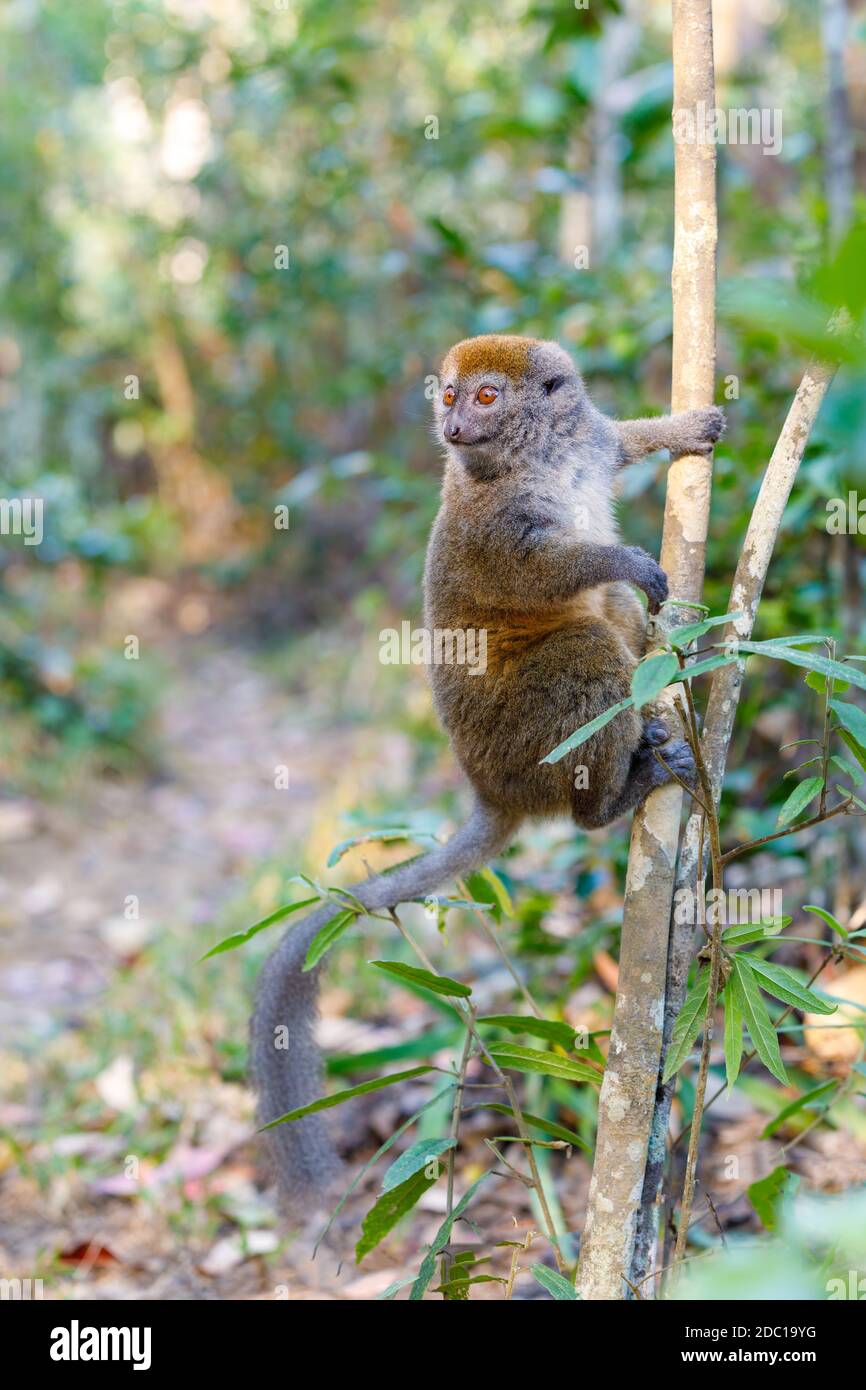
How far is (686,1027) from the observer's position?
2066mm

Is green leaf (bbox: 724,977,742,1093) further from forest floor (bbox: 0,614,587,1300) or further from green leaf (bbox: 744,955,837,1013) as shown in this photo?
forest floor (bbox: 0,614,587,1300)

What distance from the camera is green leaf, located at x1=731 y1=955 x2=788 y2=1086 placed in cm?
199

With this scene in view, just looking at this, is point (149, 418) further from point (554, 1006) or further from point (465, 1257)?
point (465, 1257)

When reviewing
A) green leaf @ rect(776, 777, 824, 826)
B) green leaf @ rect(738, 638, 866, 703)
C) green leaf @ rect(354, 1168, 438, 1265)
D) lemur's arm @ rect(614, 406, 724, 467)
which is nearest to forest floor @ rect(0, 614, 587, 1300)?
green leaf @ rect(354, 1168, 438, 1265)

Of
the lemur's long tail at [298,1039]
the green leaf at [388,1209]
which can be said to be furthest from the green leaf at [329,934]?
the green leaf at [388,1209]

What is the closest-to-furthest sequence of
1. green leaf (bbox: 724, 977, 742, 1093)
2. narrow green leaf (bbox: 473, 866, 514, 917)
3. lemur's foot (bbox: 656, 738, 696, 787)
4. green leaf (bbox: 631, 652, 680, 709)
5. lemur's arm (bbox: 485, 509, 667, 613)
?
green leaf (bbox: 631, 652, 680, 709) < green leaf (bbox: 724, 977, 742, 1093) < lemur's foot (bbox: 656, 738, 696, 787) < narrow green leaf (bbox: 473, 866, 514, 917) < lemur's arm (bbox: 485, 509, 667, 613)

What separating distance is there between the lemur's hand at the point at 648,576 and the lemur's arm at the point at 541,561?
65 millimetres

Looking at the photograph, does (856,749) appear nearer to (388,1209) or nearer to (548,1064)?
(548,1064)

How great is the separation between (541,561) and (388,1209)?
1528 millimetres

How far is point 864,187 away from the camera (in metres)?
9.54

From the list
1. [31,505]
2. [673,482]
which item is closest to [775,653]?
[673,482]

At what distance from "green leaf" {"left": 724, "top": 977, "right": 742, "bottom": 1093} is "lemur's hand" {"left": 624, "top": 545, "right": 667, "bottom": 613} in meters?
0.88

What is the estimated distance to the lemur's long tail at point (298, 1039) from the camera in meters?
2.66
